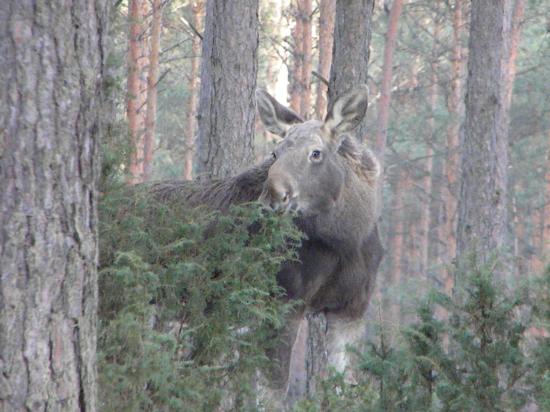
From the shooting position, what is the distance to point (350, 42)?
10.4 meters

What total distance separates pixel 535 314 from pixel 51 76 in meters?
3.34

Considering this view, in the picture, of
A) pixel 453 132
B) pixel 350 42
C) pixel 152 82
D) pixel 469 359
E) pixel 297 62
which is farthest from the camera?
pixel 453 132

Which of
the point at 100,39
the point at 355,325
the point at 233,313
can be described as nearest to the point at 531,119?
the point at 355,325

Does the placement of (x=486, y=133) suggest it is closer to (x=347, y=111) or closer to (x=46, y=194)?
(x=347, y=111)

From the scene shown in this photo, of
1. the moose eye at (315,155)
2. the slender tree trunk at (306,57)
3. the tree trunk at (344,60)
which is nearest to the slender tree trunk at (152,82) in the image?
the slender tree trunk at (306,57)

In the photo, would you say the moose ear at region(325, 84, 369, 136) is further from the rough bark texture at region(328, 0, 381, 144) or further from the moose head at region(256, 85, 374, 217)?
the rough bark texture at region(328, 0, 381, 144)

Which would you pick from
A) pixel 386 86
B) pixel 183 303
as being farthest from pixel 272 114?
pixel 386 86

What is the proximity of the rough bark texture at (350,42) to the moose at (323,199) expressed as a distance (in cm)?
277

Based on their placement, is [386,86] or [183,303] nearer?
[183,303]

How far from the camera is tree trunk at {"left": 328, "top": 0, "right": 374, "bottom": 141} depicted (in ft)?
33.9

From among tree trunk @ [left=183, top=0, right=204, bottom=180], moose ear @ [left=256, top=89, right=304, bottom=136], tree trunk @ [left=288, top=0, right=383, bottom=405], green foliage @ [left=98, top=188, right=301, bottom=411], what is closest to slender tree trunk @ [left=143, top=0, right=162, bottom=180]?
tree trunk @ [left=183, top=0, right=204, bottom=180]

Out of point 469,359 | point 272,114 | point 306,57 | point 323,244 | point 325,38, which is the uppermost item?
point 325,38

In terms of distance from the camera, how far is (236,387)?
5.56 m

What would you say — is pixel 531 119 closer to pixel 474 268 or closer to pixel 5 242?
pixel 474 268
